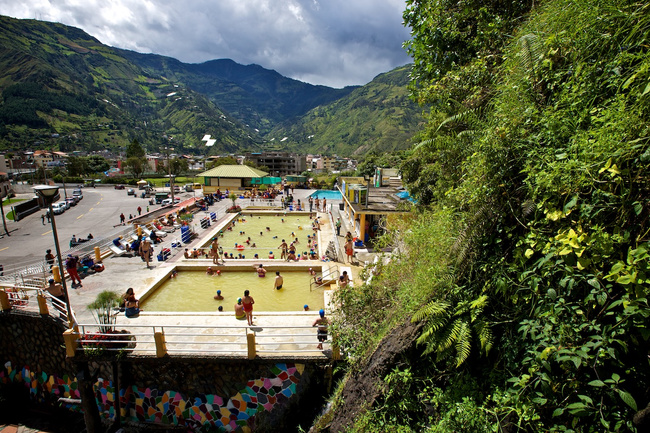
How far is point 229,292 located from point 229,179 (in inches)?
1542

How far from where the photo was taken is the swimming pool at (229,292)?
11.3 m

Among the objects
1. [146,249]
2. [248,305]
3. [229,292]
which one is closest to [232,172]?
[146,249]

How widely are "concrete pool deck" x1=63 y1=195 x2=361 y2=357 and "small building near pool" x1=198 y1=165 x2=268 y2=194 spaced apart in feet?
102

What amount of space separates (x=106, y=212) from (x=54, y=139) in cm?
16030

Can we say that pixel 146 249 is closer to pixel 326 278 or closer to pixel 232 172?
pixel 326 278

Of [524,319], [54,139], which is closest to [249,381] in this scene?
[524,319]

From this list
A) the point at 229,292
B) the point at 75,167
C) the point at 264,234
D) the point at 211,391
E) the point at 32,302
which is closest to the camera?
the point at 211,391

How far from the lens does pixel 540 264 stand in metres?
3.23

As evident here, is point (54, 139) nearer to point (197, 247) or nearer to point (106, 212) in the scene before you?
point (106, 212)

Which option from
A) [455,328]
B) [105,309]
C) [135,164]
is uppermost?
Result: [455,328]

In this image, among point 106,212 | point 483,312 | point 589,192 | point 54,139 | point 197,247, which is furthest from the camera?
point 54,139

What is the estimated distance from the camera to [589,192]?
300 cm

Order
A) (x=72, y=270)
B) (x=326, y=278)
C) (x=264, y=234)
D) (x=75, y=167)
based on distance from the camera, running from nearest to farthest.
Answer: (x=72, y=270) < (x=326, y=278) < (x=264, y=234) < (x=75, y=167)

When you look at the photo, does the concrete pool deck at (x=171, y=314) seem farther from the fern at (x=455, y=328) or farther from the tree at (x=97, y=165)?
the tree at (x=97, y=165)
